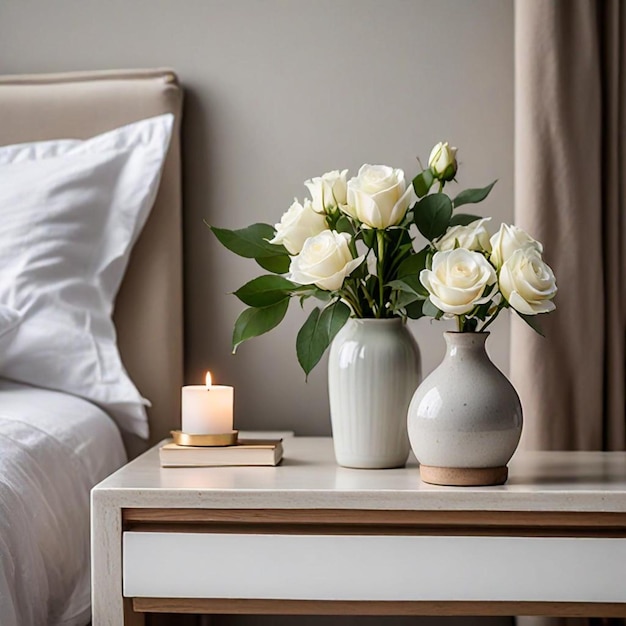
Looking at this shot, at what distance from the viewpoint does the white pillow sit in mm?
1607

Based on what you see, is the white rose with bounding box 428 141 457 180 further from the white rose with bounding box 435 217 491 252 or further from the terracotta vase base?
the terracotta vase base

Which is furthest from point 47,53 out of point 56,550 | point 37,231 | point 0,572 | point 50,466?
point 0,572

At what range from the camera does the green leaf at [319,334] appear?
1224mm

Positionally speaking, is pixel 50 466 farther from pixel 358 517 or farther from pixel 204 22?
pixel 204 22

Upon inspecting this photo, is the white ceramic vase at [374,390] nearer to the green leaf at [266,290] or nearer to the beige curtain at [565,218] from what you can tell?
the green leaf at [266,290]

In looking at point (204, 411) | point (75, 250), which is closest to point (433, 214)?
point (204, 411)

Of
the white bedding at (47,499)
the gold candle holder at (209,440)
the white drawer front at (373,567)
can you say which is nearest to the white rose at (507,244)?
the white drawer front at (373,567)

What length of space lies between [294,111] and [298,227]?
0.68 meters

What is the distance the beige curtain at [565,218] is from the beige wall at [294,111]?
6.8 inches

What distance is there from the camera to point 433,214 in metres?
1.20

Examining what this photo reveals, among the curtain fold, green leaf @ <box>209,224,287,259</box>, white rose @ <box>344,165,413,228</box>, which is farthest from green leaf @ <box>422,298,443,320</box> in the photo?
the curtain fold

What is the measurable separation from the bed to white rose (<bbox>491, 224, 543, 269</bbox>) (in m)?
0.67

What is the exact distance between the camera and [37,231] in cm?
164

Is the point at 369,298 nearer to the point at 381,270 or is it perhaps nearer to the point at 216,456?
the point at 381,270
